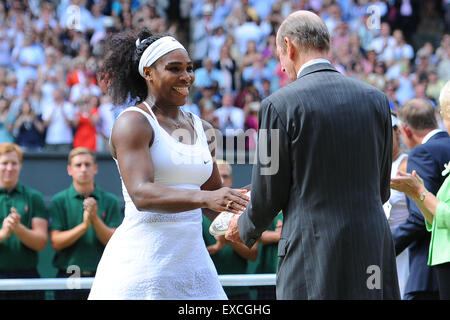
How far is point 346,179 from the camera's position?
3.10 meters

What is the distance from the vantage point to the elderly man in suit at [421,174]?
4.63 meters

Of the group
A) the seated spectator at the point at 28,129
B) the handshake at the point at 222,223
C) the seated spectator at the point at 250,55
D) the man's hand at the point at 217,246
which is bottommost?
the handshake at the point at 222,223

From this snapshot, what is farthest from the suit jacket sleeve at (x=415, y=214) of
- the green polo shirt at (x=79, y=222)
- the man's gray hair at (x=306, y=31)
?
the green polo shirt at (x=79, y=222)

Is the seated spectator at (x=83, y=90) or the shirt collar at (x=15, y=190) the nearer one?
the shirt collar at (x=15, y=190)

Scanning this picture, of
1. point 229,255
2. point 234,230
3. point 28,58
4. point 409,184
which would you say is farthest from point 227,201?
point 28,58

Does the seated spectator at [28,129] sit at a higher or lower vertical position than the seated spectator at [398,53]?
lower

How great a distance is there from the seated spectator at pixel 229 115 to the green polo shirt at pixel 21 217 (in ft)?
15.2

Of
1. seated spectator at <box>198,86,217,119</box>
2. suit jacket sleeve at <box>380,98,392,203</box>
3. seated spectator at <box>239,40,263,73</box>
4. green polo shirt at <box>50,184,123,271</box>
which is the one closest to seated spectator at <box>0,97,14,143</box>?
seated spectator at <box>198,86,217,119</box>

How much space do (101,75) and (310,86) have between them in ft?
4.33

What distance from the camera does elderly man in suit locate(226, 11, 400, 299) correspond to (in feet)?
10.1

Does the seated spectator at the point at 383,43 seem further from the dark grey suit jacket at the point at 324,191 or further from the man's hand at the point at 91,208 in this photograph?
the dark grey suit jacket at the point at 324,191

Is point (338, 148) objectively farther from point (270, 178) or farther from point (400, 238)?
point (400, 238)

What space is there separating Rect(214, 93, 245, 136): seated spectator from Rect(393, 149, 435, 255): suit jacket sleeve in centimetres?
575

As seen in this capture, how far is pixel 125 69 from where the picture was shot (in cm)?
388
